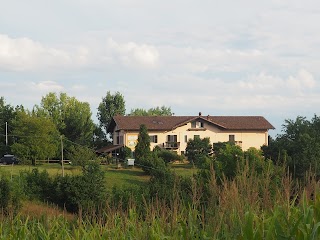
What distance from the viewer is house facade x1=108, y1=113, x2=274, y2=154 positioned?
71562mm

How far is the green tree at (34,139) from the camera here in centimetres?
6738

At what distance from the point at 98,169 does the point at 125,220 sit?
→ 1571 inches

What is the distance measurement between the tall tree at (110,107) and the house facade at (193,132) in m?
22.3

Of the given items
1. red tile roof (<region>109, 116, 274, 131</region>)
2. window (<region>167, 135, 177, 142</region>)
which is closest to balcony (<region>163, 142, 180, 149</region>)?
window (<region>167, 135, 177, 142</region>)

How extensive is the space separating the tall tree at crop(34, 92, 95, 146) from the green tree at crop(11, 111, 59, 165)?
600 cm

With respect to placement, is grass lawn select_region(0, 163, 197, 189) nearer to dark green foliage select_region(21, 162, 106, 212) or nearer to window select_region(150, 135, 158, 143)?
dark green foliage select_region(21, 162, 106, 212)

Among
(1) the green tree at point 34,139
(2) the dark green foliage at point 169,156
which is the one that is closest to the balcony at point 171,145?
(2) the dark green foliage at point 169,156

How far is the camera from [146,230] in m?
5.82

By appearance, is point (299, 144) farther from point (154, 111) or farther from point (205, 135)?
point (154, 111)

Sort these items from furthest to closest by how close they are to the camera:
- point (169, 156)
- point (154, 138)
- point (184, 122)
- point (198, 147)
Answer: point (154, 138) < point (184, 122) < point (198, 147) < point (169, 156)

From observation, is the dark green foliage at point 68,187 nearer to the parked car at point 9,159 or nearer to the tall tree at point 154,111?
the parked car at point 9,159

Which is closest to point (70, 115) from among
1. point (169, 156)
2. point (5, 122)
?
point (5, 122)

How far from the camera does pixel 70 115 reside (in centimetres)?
8725

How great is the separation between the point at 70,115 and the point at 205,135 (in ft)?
81.7
